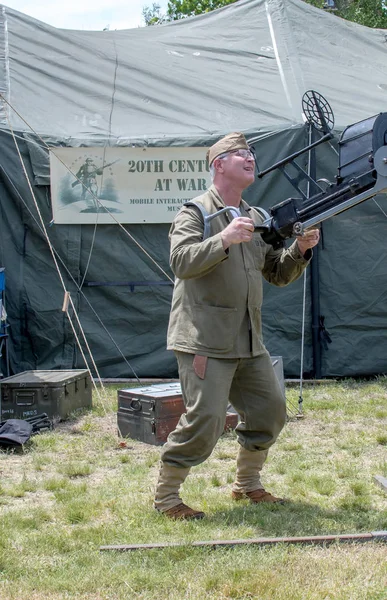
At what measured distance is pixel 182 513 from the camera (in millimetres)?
4117

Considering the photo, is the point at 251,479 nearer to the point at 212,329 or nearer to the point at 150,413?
the point at 212,329

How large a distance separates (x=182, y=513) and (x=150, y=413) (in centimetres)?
195

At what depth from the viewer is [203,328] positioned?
13.3 ft

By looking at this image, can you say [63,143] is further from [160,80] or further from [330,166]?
[330,166]

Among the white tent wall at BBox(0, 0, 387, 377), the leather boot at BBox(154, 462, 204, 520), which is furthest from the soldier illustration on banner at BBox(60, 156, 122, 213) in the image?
the leather boot at BBox(154, 462, 204, 520)

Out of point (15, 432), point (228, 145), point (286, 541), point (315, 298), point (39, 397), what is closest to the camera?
point (286, 541)

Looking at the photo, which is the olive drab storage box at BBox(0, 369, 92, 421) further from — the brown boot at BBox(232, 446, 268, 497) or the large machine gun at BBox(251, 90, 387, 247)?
the large machine gun at BBox(251, 90, 387, 247)

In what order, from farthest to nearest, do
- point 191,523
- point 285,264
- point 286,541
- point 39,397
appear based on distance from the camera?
point 39,397
point 285,264
point 191,523
point 286,541

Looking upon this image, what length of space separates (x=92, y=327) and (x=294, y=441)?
10.0 ft

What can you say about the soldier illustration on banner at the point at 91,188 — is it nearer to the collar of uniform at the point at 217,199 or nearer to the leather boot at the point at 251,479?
the collar of uniform at the point at 217,199

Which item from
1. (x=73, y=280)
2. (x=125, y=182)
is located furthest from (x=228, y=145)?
(x=73, y=280)

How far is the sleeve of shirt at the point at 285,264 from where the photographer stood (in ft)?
13.9

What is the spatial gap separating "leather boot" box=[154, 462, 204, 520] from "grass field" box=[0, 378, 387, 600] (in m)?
0.06

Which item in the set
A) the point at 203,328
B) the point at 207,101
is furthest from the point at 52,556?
the point at 207,101
